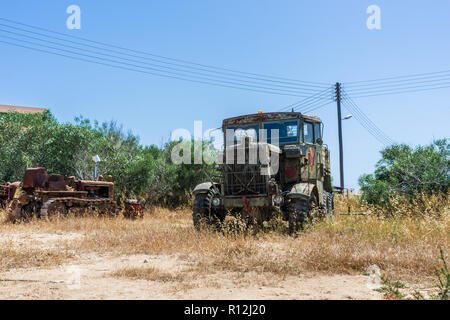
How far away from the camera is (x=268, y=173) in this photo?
27.9ft

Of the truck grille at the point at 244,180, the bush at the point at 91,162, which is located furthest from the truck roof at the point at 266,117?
the bush at the point at 91,162

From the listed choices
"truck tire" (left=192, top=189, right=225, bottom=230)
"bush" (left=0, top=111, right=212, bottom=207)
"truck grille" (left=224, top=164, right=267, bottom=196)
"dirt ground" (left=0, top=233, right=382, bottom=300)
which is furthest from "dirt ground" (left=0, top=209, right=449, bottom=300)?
"bush" (left=0, top=111, right=212, bottom=207)

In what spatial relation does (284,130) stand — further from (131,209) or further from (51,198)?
(51,198)

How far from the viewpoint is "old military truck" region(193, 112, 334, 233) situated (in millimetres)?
8320

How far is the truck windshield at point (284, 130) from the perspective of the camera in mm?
9281

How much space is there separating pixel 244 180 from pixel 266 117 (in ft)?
5.75

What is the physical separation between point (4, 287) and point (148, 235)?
383 cm

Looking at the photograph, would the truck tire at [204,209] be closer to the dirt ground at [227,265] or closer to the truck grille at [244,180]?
the truck grille at [244,180]

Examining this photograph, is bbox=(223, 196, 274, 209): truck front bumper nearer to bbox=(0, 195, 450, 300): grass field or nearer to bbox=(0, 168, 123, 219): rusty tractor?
bbox=(0, 195, 450, 300): grass field

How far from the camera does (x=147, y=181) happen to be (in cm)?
1645

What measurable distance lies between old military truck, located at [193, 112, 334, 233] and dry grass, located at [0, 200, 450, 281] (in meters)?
0.61

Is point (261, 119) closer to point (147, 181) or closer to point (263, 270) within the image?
point (263, 270)

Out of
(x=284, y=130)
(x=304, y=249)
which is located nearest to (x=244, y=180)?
(x=284, y=130)
